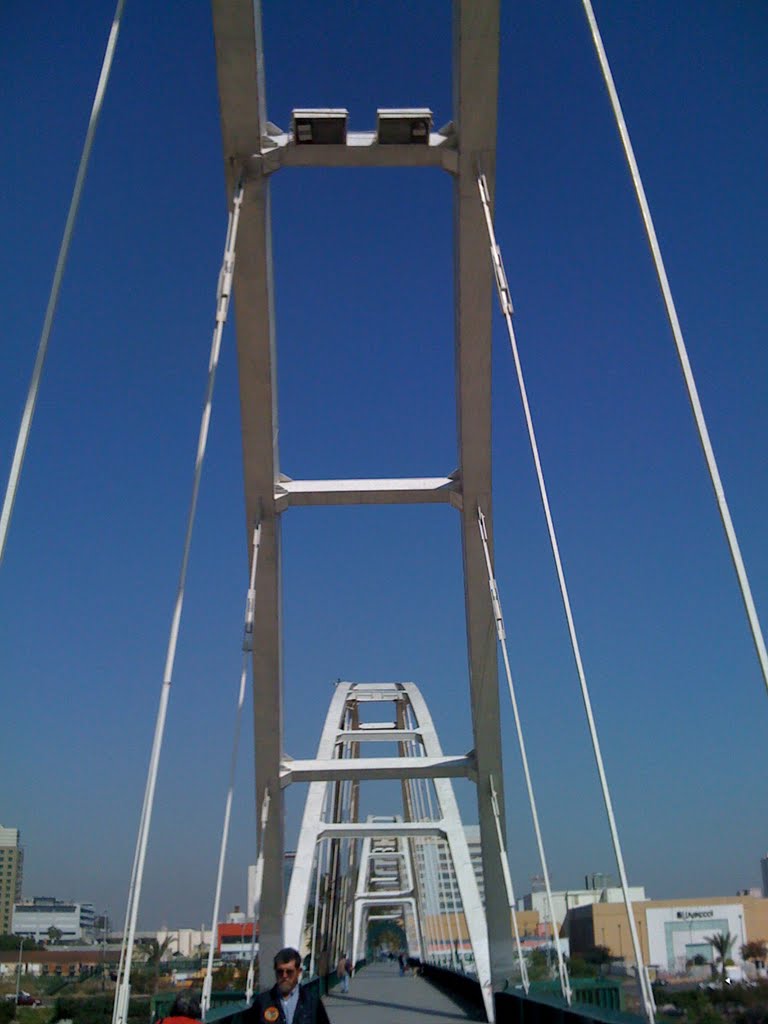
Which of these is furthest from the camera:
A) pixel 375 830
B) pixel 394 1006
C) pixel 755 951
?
pixel 755 951

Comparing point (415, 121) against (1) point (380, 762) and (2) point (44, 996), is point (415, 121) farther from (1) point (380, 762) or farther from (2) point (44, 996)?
(2) point (44, 996)

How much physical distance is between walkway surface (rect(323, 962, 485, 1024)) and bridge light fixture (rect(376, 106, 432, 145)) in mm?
11716

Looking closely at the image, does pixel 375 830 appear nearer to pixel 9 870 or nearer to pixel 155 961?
pixel 155 961

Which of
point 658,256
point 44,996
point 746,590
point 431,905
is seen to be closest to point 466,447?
point 658,256

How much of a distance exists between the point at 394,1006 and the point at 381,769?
625cm

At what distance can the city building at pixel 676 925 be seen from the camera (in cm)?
4400

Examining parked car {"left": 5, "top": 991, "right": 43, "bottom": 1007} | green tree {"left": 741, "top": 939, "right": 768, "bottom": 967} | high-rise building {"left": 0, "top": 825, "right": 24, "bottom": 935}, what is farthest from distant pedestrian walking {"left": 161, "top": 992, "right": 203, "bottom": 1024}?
high-rise building {"left": 0, "top": 825, "right": 24, "bottom": 935}

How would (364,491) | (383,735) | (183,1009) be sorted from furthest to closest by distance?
(383,735)
(364,491)
(183,1009)

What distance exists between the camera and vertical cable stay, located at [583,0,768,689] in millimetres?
4933

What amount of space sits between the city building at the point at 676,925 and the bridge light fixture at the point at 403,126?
38.6 m

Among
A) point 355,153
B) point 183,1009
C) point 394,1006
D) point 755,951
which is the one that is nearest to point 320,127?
point 355,153

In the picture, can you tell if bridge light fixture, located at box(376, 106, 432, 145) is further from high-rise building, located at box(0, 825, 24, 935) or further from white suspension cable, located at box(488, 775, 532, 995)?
high-rise building, located at box(0, 825, 24, 935)

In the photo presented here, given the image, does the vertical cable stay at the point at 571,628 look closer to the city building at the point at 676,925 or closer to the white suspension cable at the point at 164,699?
the white suspension cable at the point at 164,699

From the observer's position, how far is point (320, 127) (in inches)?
387
